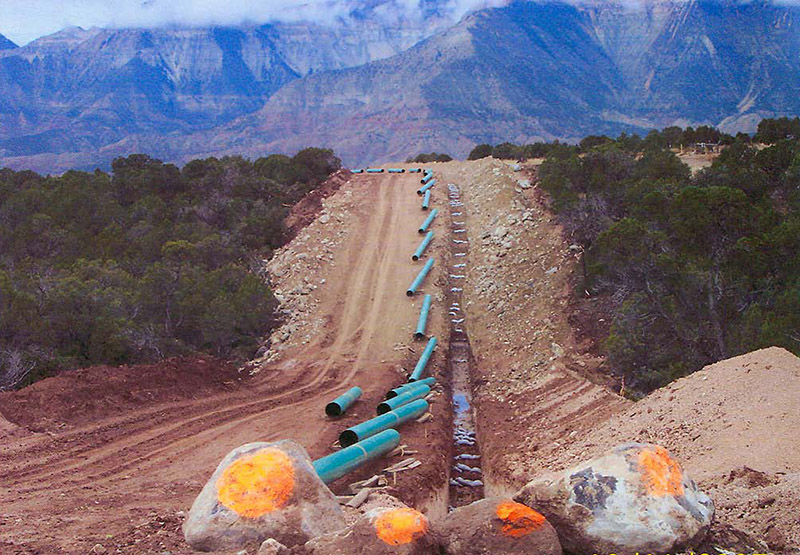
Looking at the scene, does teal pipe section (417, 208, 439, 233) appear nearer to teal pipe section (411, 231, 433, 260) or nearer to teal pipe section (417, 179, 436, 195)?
teal pipe section (411, 231, 433, 260)

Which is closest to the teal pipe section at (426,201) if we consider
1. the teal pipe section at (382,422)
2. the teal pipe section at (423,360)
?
the teal pipe section at (423,360)

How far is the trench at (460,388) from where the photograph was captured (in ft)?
52.1

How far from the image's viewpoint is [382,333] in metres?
22.9

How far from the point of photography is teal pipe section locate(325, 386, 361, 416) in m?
17.2

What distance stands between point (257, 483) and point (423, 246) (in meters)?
21.3

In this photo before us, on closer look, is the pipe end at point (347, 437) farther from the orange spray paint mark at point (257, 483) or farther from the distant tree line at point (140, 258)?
the distant tree line at point (140, 258)

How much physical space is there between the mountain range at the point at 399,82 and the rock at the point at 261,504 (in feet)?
297

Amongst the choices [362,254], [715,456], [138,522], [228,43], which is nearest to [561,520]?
[715,456]

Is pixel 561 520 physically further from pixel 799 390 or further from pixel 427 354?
pixel 427 354

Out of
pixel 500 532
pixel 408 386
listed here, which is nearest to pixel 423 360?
pixel 408 386

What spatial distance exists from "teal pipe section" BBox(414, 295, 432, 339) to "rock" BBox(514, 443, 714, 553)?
1428 centimetres

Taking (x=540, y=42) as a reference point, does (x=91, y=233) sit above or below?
below

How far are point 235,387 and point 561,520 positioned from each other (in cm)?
1246

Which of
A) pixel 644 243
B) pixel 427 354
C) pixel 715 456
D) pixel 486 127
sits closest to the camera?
pixel 715 456
